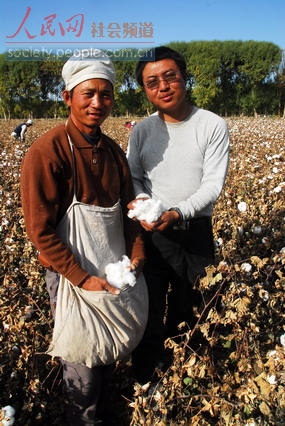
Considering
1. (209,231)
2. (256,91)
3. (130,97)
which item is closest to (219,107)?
(256,91)

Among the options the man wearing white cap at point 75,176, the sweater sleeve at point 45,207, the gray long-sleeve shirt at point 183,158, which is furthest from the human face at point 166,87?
the sweater sleeve at point 45,207

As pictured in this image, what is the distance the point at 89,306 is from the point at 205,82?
33.3 metres

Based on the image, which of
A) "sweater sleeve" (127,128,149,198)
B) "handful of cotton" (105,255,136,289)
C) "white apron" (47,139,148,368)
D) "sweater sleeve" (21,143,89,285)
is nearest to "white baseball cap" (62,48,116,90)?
"sweater sleeve" (21,143,89,285)

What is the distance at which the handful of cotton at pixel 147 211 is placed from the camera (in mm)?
1412

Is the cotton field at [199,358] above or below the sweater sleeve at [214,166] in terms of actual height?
below

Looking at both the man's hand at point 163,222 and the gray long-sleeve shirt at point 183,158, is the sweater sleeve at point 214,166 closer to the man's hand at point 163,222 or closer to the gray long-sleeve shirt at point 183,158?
the gray long-sleeve shirt at point 183,158

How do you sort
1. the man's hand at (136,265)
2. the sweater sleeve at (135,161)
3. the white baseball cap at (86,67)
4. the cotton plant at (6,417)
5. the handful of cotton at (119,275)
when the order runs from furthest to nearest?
1. the sweater sleeve at (135,161)
2. the man's hand at (136,265)
3. the handful of cotton at (119,275)
4. the white baseball cap at (86,67)
5. the cotton plant at (6,417)

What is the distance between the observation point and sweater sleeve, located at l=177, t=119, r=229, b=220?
165 centimetres

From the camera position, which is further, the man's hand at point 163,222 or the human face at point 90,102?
the man's hand at point 163,222

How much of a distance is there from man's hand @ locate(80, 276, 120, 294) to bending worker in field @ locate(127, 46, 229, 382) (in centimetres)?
29

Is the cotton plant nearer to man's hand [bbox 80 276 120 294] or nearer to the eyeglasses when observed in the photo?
man's hand [bbox 80 276 120 294]

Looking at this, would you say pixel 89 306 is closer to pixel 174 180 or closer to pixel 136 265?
pixel 136 265

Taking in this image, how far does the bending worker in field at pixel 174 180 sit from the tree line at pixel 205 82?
31.1 m

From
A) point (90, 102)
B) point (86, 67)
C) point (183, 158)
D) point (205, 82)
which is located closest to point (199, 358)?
point (183, 158)
